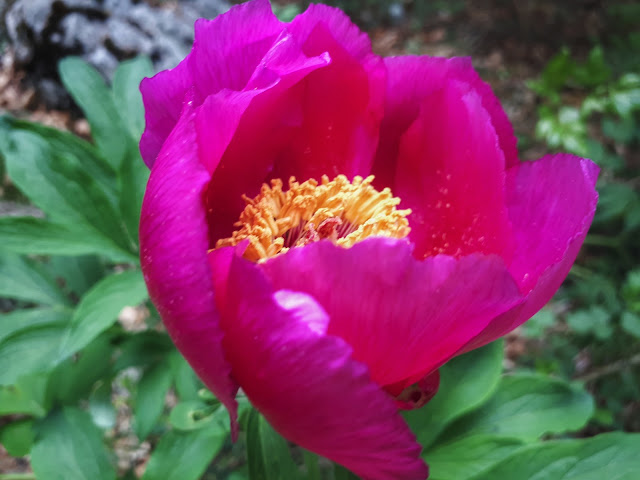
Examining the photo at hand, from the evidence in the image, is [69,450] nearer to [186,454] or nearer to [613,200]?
[186,454]

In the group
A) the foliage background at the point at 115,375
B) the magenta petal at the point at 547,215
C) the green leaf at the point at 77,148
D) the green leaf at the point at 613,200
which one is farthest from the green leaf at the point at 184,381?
the green leaf at the point at 613,200

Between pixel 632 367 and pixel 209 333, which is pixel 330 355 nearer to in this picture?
pixel 209 333

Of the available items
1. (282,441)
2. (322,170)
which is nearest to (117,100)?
(322,170)

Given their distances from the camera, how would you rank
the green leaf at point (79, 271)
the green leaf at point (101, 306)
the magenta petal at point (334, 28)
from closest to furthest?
1. the magenta petal at point (334, 28)
2. the green leaf at point (101, 306)
3. the green leaf at point (79, 271)

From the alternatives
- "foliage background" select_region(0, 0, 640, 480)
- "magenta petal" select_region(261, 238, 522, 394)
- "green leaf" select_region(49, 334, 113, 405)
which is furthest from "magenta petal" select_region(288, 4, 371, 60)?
"green leaf" select_region(49, 334, 113, 405)

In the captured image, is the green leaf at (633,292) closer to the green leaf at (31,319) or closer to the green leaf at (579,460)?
the green leaf at (579,460)

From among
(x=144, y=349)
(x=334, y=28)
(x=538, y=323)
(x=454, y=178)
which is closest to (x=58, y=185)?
(x=144, y=349)

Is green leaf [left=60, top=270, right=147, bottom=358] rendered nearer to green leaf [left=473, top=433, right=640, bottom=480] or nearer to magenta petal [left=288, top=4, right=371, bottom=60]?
magenta petal [left=288, top=4, right=371, bottom=60]
